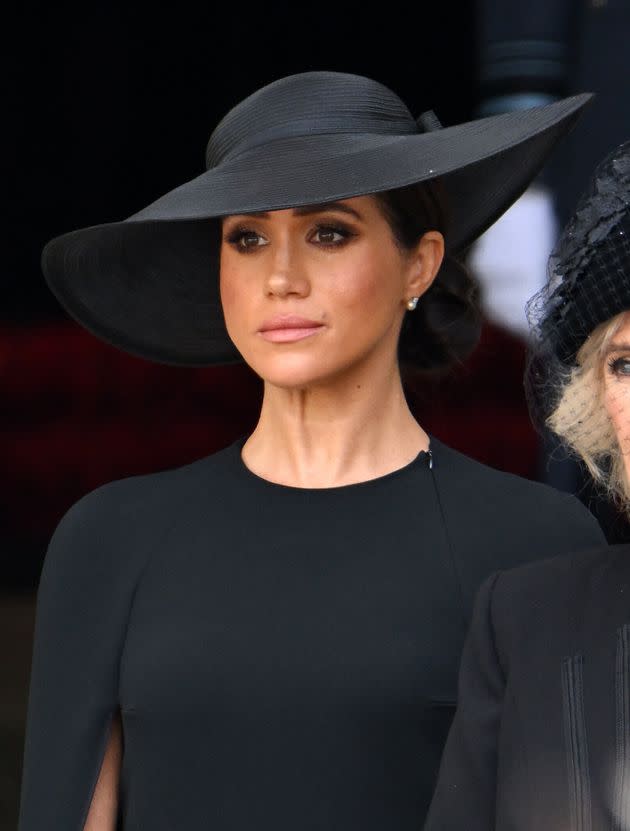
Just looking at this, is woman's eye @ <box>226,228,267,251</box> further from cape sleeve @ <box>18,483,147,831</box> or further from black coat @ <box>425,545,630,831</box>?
black coat @ <box>425,545,630,831</box>

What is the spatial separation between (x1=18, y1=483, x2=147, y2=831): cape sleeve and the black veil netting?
678 mm

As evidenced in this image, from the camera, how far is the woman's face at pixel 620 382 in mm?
1567

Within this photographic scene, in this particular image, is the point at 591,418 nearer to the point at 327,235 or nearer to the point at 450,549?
the point at 450,549

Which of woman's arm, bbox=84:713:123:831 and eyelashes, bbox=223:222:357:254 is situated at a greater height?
eyelashes, bbox=223:222:357:254

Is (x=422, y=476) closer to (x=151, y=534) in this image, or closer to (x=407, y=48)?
(x=151, y=534)

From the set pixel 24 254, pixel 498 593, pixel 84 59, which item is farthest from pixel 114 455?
pixel 498 593

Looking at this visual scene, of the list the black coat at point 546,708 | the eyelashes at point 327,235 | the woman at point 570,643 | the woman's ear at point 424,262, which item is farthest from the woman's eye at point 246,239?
the black coat at point 546,708

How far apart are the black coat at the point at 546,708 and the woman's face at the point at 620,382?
0.52 ft

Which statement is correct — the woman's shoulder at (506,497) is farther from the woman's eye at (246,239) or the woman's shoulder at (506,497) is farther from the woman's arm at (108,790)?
the woman's arm at (108,790)

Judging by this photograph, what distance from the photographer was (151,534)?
2082 millimetres

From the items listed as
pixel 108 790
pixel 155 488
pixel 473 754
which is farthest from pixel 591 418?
pixel 108 790

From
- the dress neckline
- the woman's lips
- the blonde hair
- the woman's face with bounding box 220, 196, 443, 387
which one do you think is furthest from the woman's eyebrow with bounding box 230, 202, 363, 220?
the blonde hair

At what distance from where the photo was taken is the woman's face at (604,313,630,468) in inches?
61.7

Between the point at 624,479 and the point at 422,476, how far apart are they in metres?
0.51
